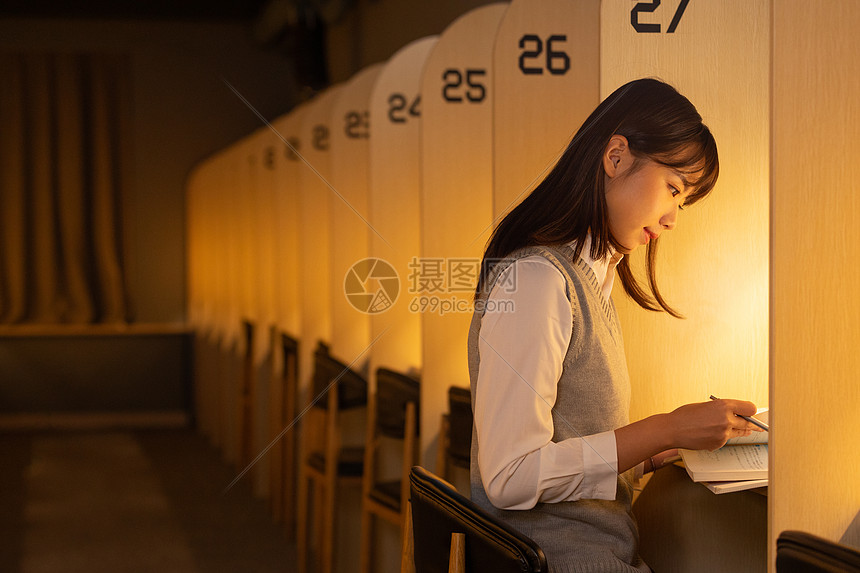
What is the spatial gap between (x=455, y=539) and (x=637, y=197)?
48cm

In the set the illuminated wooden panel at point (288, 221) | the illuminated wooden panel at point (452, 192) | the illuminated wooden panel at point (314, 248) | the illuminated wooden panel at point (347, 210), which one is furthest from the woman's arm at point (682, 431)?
the illuminated wooden panel at point (288, 221)

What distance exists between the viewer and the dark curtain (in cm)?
565

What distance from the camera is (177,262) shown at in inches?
238

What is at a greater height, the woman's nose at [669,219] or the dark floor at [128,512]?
the woman's nose at [669,219]

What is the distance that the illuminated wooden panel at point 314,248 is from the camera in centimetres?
316

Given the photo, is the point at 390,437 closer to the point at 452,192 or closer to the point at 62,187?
the point at 452,192

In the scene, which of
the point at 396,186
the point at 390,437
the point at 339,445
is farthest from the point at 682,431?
the point at 339,445

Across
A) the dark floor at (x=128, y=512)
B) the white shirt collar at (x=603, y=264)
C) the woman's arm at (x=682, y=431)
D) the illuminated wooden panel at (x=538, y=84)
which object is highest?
the illuminated wooden panel at (x=538, y=84)

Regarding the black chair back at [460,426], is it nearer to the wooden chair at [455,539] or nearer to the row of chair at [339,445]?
the row of chair at [339,445]

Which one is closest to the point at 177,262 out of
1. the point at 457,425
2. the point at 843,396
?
the point at 457,425

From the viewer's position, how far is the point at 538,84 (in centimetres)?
176

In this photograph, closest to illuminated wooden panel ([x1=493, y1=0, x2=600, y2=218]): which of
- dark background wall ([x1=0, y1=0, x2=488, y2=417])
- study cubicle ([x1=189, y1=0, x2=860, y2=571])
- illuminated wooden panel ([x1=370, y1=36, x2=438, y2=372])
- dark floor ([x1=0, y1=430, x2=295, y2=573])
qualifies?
study cubicle ([x1=189, y1=0, x2=860, y2=571])

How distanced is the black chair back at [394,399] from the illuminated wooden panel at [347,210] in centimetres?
43

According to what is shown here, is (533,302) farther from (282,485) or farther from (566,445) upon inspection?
(282,485)
